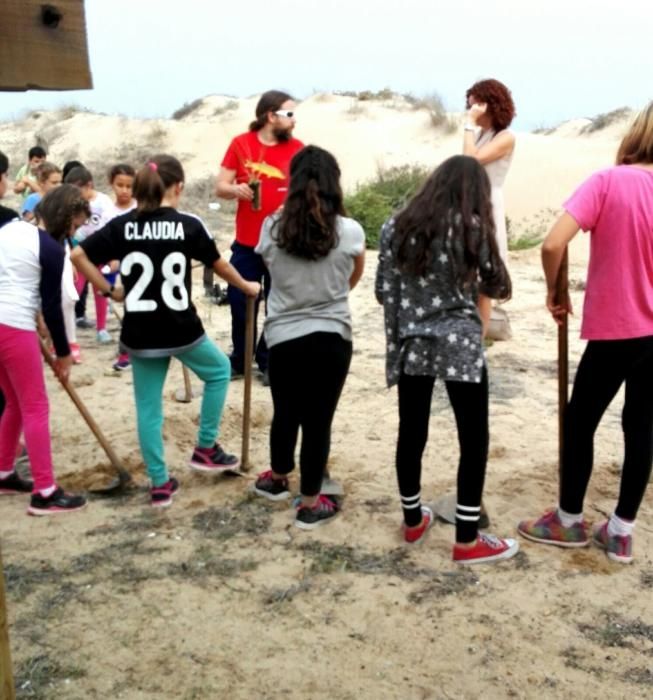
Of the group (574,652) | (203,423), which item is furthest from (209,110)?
(574,652)

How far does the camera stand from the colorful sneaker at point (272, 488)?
4664 mm

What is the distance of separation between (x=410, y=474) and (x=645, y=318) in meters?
1.22

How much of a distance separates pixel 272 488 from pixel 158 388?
0.82 metres

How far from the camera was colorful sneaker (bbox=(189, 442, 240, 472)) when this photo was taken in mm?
4941

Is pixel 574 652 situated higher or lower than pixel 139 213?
lower

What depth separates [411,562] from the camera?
4016 mm

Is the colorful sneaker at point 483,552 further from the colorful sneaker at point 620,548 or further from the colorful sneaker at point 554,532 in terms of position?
the colorful sneaker at point 620,548

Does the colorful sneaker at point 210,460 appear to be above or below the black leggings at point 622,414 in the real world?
Answer: below

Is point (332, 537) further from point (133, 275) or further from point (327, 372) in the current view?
point (133, 275)

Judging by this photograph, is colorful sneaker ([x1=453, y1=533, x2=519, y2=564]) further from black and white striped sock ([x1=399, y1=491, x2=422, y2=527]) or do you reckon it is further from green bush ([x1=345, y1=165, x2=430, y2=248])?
green bush ([x1=345, y1=165, x2=430, y2=248])

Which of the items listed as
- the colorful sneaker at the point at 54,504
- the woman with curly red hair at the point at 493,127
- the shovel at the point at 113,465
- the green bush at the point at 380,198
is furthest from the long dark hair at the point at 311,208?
the green bush at the point at 380,198

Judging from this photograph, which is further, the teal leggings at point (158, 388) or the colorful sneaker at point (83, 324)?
the colorful sneaker at point (83, 324)

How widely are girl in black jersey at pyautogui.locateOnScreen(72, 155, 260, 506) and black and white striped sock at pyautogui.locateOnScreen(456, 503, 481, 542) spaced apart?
151 cm

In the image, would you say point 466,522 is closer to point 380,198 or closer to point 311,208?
point 311,208
